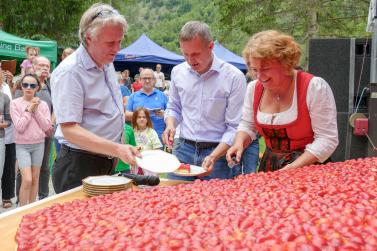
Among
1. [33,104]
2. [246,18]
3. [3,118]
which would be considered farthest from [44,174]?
[246,18]

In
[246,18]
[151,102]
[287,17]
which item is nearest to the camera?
[151,102]

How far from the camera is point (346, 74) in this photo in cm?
543

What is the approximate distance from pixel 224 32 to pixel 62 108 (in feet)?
49.9

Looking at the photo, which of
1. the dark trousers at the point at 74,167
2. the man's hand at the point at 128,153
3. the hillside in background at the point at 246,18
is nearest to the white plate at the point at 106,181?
the man's hand at the point at 128,153

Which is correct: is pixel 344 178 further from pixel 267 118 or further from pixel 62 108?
pixel 62 108

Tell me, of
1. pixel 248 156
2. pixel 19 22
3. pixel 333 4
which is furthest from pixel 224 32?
pixel 248 156

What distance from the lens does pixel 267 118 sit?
276 centimetres

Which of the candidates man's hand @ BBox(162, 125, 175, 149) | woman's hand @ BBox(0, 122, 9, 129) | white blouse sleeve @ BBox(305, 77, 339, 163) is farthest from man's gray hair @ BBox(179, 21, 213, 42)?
woman's hand @ BBox(0, 122, 9, 129)

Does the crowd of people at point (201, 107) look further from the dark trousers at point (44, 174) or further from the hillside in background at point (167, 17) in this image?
the hillside in background at point (167, 17)

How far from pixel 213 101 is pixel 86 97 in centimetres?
96

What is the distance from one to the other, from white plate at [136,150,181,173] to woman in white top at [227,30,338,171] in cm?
40

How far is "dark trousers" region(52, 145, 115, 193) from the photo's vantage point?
271 centimetres

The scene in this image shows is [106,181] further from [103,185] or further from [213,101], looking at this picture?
[213,101]

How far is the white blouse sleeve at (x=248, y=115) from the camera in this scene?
2.93 metres
